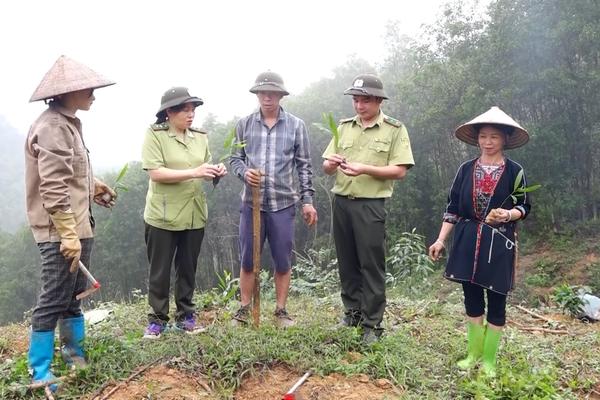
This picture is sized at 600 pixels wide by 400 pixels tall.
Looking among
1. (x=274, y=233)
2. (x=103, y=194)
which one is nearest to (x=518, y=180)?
(x=274, y=233)

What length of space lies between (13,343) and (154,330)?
118 centimetres

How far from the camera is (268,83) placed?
148 inches

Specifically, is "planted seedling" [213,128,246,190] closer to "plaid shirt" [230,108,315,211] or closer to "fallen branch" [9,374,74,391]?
"plaid shirt" [230,108,315,211]

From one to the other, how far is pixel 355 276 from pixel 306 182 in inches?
32.5

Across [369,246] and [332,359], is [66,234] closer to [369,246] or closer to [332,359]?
[332,359]

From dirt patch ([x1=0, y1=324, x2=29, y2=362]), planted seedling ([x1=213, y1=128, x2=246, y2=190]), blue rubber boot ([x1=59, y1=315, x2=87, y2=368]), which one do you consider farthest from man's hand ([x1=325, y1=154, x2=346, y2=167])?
dirt patch ([x1=0, y1=324, x2=29, y2=362])

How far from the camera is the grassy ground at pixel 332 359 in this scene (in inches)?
118

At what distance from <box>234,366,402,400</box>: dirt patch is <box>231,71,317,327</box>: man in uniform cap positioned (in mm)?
844

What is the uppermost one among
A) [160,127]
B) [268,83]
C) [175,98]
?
[268,83]

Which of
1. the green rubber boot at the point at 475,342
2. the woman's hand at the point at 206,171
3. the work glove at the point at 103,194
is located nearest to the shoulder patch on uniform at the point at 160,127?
the woman's hand at the point at 206,171

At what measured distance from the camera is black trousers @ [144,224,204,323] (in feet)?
12.1

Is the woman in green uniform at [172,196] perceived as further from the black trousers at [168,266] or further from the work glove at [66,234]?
the work glove at [66,234]

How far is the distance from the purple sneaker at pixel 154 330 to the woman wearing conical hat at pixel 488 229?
2092 mm

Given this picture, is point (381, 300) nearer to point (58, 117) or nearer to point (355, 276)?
point (355, 276)
